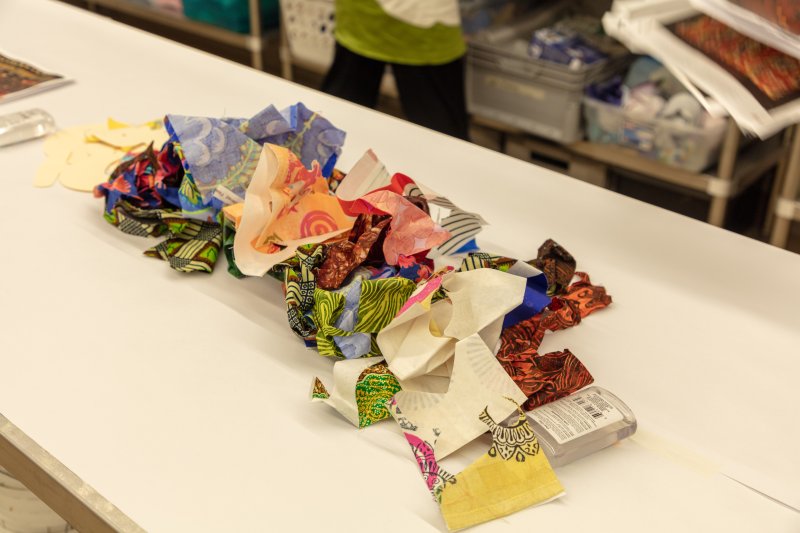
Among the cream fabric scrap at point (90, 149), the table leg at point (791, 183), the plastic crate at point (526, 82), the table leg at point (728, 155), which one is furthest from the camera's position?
the plastic crate at point (526, 82)

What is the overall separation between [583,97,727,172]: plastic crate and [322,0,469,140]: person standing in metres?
0.40

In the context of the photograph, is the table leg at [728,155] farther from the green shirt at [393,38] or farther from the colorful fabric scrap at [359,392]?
the colorful fabric scrap at [359,392]

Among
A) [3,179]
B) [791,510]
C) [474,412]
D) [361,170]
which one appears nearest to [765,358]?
[791,510]

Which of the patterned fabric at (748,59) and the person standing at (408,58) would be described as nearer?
the patterned fabric at (748,59)

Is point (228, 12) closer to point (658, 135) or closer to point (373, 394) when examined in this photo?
point (658, 135)

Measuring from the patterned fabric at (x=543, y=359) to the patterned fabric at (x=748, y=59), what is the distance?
0.32 m

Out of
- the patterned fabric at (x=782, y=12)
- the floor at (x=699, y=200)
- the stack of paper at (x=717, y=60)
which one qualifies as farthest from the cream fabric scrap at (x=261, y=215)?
the floor at (x=699, y=200)

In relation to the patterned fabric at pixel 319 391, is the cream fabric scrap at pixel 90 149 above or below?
above

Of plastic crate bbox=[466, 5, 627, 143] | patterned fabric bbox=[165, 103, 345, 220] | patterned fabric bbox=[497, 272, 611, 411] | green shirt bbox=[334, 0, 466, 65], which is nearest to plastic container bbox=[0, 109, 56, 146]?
patterned fabric bbox=[165, 103, 345, 220]

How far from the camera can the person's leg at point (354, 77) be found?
216cm

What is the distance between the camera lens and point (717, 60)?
1.03 metres

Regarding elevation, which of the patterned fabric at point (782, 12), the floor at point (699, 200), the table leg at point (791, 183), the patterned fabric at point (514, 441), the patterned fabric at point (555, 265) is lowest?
the floor at point (699, 200)

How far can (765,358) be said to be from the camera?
99cm

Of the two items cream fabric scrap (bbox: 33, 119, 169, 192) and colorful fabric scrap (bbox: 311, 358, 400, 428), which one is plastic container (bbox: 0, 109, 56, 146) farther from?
colorful fabric scrap (bbox: 311, 358, 400, 428)
